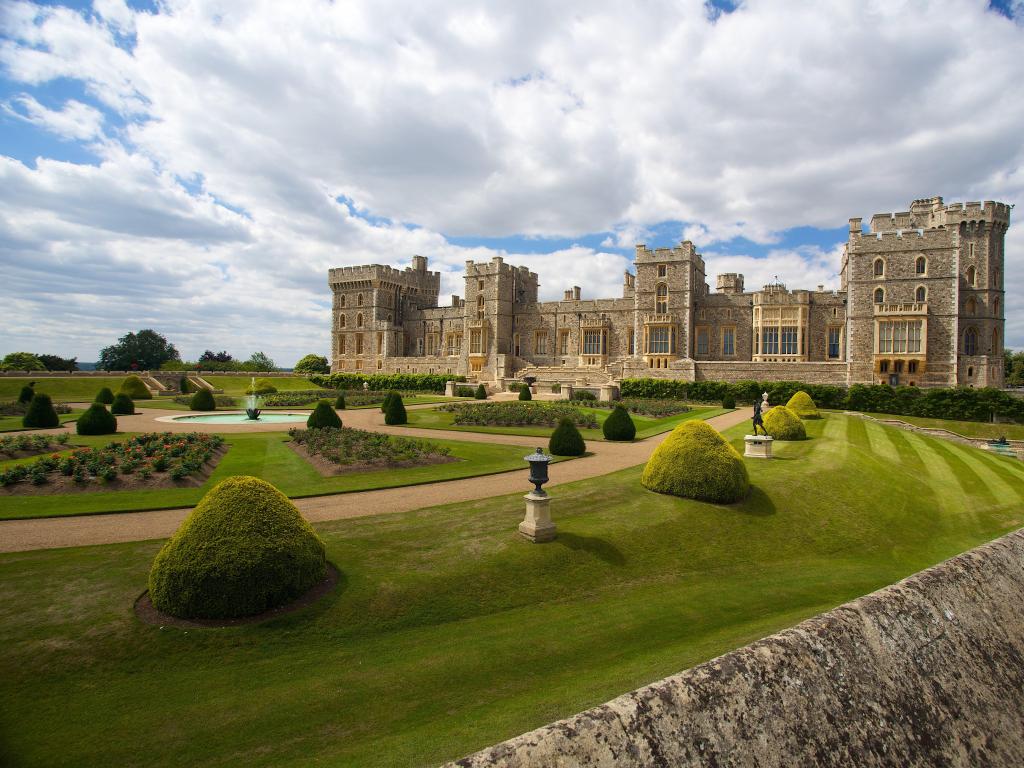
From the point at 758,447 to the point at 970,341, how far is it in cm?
3539

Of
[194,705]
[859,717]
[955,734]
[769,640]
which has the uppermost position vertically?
[769,640]

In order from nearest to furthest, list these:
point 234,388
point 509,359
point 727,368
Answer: point 727,368 → point 234,388 → point 509,359

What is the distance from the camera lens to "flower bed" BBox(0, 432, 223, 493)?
14.2m

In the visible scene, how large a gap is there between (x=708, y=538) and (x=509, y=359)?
167 feet

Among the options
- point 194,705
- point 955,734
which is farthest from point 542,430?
point 955,734

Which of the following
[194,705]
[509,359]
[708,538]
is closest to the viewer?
[194,705]

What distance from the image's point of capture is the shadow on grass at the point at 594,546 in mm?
10961

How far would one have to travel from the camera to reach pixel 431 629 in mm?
8195

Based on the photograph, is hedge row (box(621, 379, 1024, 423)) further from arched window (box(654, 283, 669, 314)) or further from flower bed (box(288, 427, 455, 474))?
flower bed (box(288, 427, 455, 474))

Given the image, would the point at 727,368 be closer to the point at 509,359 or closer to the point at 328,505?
the point at 509,359

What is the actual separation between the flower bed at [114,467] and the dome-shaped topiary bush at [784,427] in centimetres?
2109

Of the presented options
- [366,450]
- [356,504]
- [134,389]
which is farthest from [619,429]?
[134,389]

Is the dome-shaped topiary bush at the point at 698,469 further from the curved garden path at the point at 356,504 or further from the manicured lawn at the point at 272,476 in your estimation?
the manicured lawn at the point at 272,476

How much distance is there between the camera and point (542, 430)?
27.3 m
